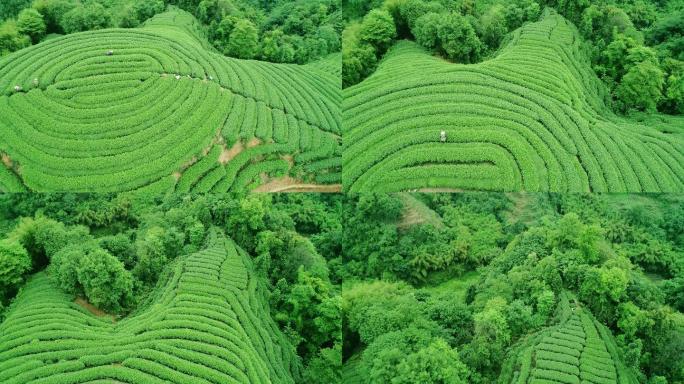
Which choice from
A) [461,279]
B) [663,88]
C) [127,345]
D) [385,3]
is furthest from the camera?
[385,3]

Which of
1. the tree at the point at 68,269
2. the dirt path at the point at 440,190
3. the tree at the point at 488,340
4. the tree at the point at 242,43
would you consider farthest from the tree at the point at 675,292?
the tree at the point at 242,43

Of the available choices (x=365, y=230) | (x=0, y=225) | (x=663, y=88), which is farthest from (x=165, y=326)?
(x=663, y=88)

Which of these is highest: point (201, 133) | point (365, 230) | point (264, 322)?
point (201, 133)

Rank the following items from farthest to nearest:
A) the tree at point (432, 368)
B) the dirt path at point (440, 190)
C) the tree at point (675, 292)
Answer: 1. the dirt path at point (440, 190)
2. the tree at point (675, 292)
3. the tree at point (432, 368)

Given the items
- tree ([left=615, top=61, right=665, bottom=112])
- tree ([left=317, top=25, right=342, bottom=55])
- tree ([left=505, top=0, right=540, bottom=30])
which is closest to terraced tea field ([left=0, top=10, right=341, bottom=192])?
tree ([left=317, top=25, right=342, bottom=55])

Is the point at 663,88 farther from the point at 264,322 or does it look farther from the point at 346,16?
the point at 264,322

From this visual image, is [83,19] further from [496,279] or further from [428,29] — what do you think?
[496,279]

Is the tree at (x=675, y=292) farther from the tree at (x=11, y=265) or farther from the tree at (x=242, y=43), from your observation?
the tree at (x=11, y=265)
